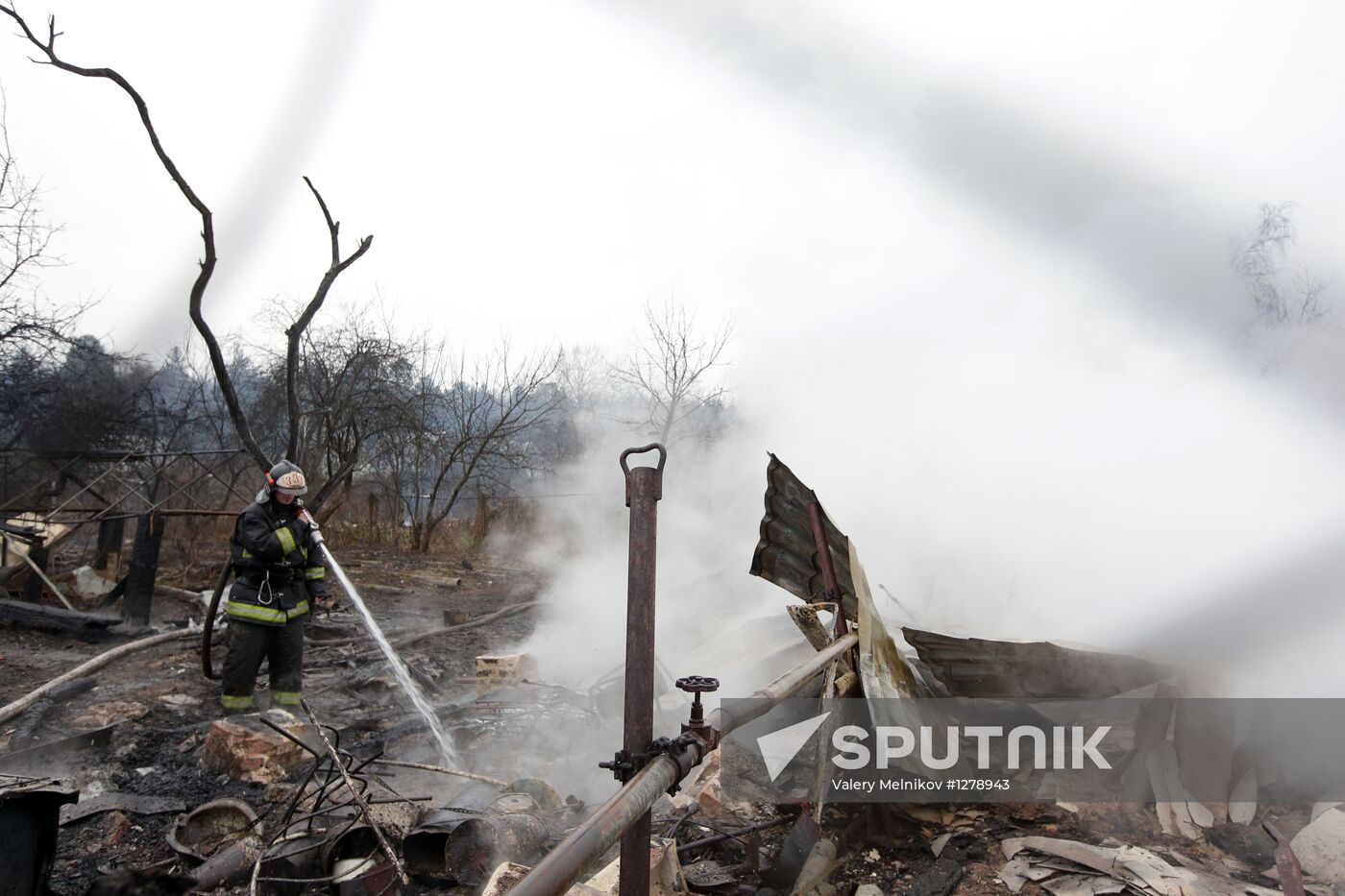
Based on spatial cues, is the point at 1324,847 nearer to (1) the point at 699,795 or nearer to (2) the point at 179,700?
(1) the point at 699,795

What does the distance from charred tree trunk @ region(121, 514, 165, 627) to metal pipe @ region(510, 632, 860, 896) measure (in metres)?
7.68

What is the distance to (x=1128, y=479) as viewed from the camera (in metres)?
7.51

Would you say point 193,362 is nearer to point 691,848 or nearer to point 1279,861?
point 691,848

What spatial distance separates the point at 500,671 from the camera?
23.1 ft

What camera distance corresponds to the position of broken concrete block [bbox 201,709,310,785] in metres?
4.50

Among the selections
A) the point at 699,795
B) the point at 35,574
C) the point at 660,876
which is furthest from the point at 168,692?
the point at 660,876

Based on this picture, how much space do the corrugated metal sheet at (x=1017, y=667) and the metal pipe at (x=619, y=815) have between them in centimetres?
184

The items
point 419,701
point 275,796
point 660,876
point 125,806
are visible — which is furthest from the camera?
point 419,701

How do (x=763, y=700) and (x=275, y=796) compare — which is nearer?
(x=763, y=700)

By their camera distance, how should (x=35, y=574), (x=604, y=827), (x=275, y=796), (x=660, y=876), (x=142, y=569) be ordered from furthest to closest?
(x=35, y=574) < (x=142, y=569) < (x=275, y=796) < (x=660, y=876) < (x=604, y=827)

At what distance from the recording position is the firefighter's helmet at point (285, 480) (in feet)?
17.9

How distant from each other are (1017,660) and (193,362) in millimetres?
19563

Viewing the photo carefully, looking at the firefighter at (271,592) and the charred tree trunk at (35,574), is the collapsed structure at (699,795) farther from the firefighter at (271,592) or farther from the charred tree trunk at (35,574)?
the charred tree trunk at (35,574)

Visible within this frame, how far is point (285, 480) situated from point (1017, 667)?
16.9 feet
